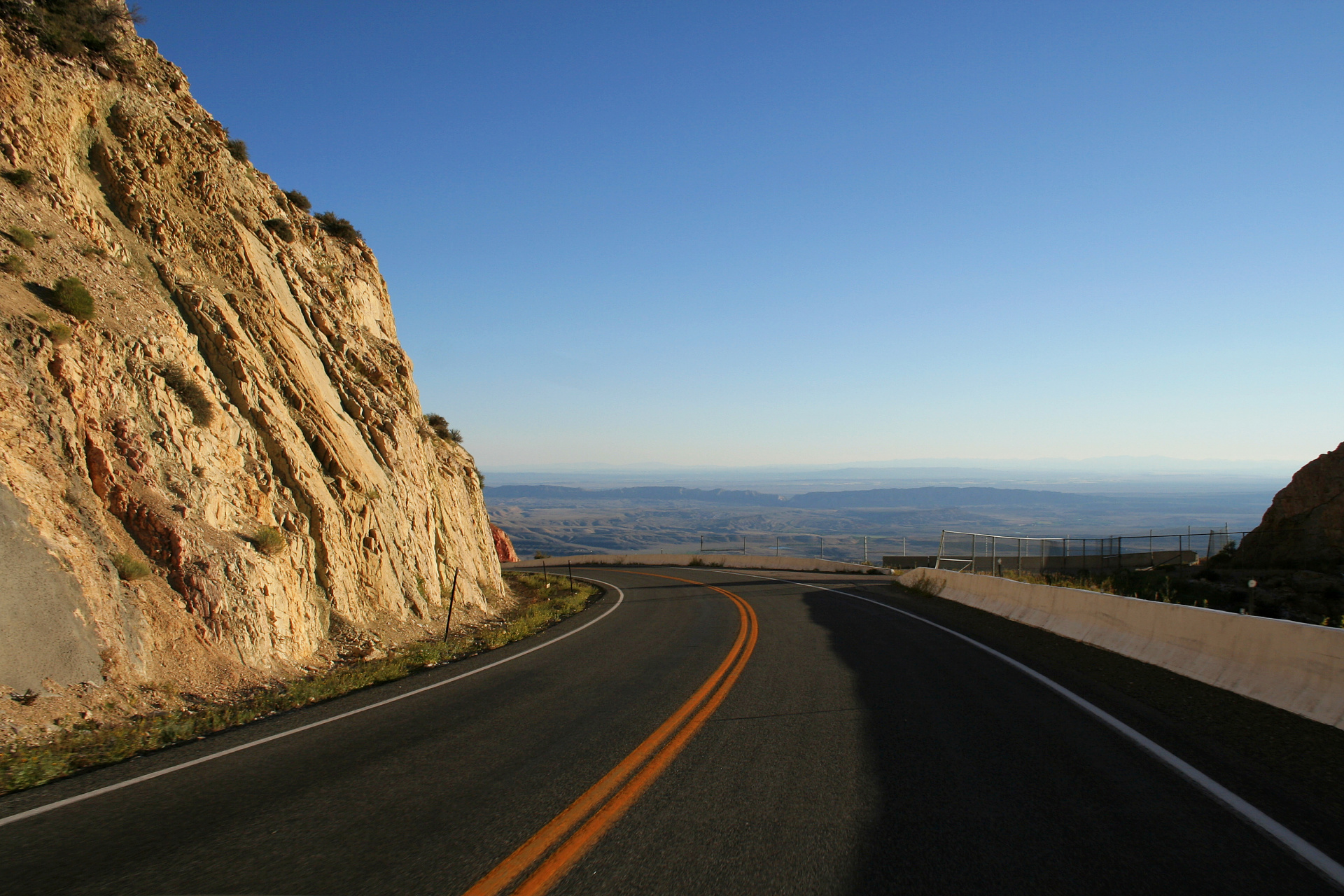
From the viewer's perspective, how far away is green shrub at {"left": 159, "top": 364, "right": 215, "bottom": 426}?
12734mm

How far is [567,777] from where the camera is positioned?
5770mm

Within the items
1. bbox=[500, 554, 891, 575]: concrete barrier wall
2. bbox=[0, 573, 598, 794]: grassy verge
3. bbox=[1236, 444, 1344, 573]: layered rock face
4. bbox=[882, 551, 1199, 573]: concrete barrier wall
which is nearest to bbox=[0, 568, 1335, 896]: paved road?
bbox=[0, 573, 598, 794]: grassy verge

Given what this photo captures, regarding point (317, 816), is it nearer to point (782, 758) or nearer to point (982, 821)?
point (782, 758)

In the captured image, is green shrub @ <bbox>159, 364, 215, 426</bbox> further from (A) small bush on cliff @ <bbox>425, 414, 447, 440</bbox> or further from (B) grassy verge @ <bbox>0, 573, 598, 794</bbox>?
(A) small bush on cliff @ <bbox>425, 414, 447, 440</bbox>

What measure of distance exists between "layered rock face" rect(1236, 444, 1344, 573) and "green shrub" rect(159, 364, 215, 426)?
31604 mm

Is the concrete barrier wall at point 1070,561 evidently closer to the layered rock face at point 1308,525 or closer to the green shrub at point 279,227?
the layered rock face at point 1308,525

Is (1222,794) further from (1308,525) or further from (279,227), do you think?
(1308,525)

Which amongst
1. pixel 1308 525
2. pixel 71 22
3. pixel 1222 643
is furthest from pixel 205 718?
pixel 1308 525

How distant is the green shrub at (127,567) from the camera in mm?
9938

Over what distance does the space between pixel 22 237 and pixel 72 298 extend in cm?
181

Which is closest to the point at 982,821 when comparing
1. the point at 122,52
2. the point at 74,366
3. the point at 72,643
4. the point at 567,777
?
the point at 567,777

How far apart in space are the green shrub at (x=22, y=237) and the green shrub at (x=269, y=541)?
20.1 feet

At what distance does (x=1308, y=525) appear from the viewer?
25.9 m

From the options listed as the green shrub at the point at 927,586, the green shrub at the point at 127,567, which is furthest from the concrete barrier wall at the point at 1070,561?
the green shrub at the point at 127,567
